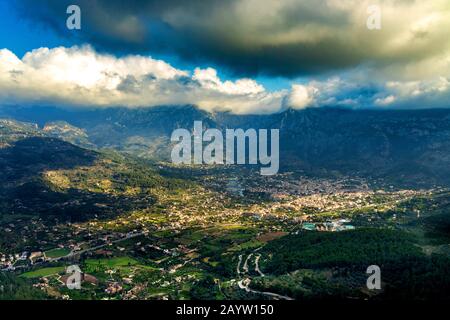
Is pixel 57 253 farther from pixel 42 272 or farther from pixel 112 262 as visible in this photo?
pixel 112 262

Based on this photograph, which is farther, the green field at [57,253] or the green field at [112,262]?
the green field at [57,253]

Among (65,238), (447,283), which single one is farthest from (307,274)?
(65,238)

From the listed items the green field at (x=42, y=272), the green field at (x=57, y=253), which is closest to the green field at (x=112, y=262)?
the green field at (x=42, y=272)

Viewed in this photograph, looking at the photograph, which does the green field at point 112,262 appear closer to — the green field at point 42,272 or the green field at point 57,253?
the green field at point 42,272

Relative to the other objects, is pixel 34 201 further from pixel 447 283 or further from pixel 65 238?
pixel 447 283

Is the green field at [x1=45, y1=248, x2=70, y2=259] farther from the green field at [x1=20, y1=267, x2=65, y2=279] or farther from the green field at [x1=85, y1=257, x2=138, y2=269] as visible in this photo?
the green field at [x1=20, y1=267, x2=65, y2=279]
